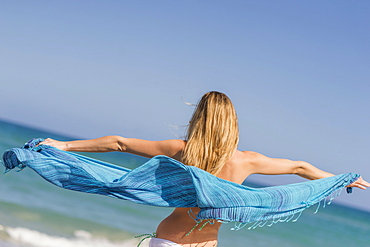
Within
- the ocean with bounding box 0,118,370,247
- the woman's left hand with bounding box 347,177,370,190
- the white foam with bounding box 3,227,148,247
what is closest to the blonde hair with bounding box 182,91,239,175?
the woman's left hand with bounding box 347,177,370,190

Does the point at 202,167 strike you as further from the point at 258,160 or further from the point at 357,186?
the point at 357,186

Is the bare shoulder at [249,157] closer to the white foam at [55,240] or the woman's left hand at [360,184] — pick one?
the woman's left hand at [360,184]

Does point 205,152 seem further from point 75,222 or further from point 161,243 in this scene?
point 75,222

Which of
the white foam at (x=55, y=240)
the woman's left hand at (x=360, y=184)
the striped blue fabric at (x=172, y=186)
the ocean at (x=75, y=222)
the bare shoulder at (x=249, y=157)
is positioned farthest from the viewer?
the ocean at (x=75, y=222)

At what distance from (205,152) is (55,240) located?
21.8 ft

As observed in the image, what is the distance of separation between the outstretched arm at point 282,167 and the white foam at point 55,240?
5985 millimetres

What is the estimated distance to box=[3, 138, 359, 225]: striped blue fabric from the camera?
8.36ft

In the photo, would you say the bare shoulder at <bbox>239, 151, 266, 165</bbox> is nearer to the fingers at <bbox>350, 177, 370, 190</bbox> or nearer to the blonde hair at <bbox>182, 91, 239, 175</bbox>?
the blonde hair at <bbox>182, 91, 239, 175</bbox>

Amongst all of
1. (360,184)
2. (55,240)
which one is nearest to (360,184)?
(360,184)

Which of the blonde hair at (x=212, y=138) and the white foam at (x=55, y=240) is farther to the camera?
the white foam at (x=55, y=240)

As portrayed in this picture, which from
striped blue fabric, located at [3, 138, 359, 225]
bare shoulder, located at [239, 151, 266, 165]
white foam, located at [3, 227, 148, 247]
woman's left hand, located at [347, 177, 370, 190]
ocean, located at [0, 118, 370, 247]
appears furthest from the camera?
ocean, located at [0, 118, 370, 247]

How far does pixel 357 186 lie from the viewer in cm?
329

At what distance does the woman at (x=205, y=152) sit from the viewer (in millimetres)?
2572

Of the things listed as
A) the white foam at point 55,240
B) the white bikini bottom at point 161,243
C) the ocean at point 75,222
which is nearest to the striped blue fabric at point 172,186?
the white bikini bottom at point 161,243
